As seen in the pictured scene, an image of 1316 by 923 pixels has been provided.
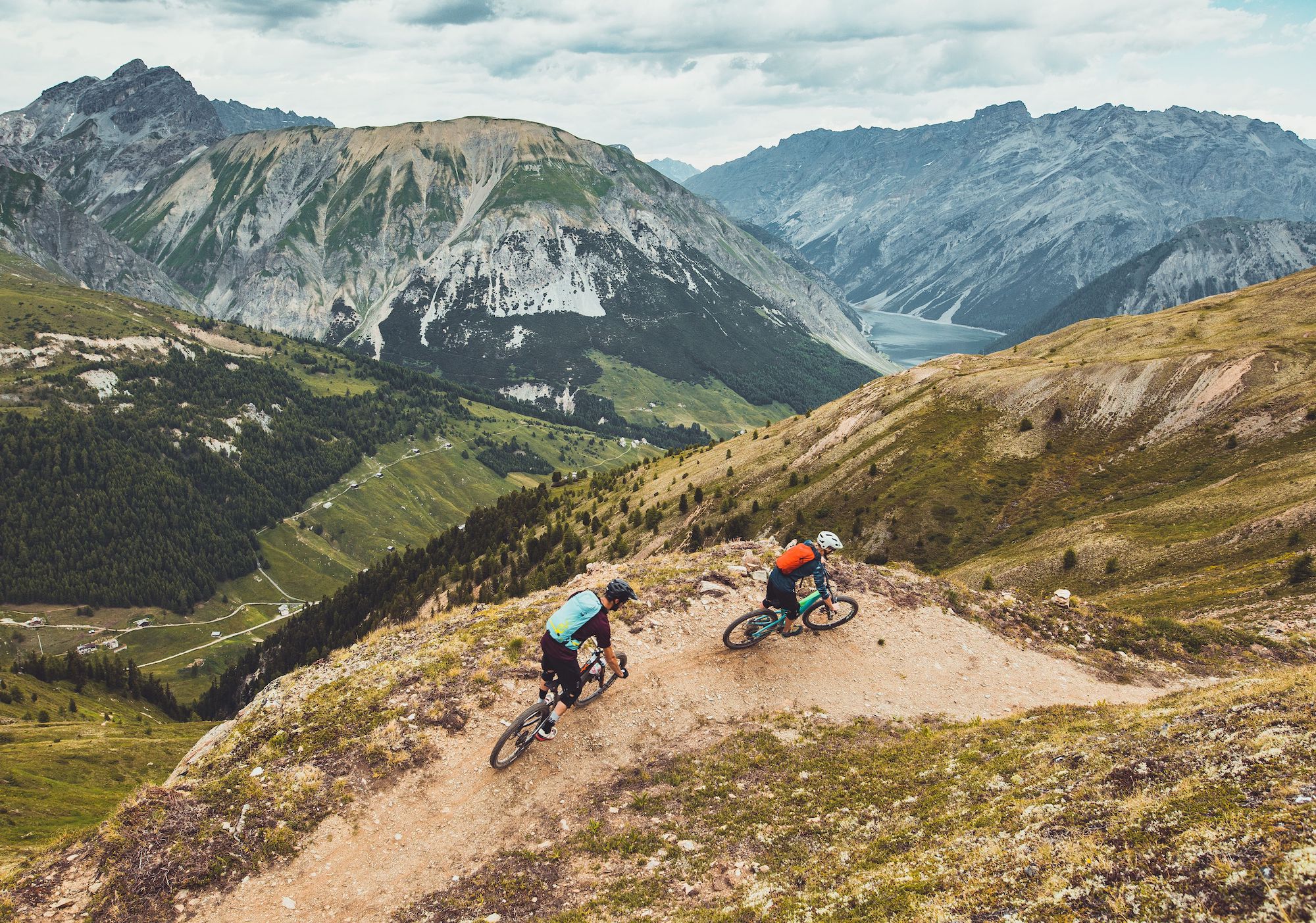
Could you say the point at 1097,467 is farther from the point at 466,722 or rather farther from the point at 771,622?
the point at 466,722

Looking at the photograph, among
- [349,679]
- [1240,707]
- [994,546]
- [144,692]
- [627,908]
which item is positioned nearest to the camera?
[627,908]

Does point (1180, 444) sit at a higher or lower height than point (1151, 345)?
lower

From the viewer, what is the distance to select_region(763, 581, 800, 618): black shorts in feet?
82.7

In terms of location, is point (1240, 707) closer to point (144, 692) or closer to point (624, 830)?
point (624, 830)

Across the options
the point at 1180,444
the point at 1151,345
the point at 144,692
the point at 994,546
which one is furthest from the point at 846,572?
the point at 144,692

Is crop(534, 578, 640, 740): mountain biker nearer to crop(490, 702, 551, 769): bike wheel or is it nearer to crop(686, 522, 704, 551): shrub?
crop(490, 702, 551, 769): bike wheel

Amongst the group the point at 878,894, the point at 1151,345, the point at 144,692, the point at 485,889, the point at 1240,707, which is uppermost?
the point at 1151,345

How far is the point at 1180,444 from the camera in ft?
193

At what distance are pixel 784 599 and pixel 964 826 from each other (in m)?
10.8

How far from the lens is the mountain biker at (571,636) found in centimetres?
1966

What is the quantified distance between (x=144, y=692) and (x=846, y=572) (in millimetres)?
166660

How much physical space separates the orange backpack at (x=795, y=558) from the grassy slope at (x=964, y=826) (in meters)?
4.93

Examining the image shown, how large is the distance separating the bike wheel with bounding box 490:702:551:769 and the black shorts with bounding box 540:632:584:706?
2.19 feet

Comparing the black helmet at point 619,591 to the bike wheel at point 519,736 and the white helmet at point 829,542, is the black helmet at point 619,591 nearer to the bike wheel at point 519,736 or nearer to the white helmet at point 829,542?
the bike wheel at point 519,736
